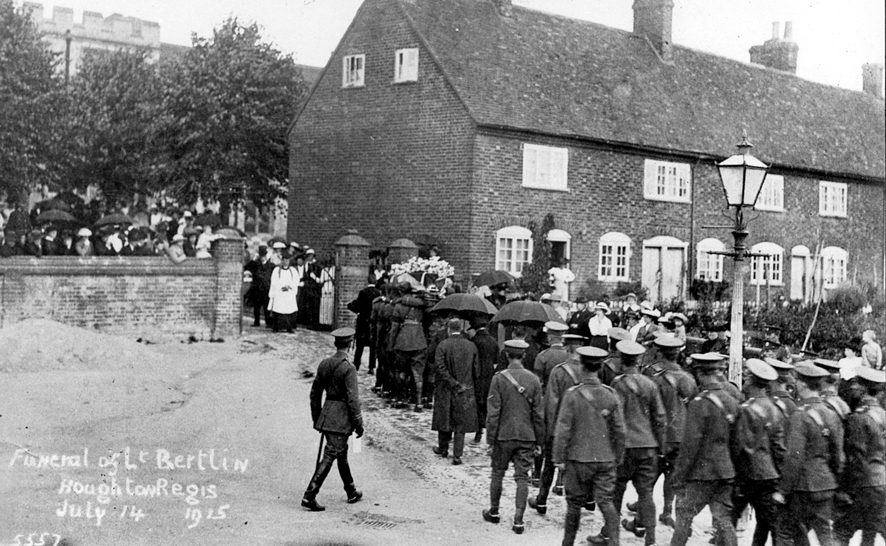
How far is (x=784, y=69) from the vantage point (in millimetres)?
36219

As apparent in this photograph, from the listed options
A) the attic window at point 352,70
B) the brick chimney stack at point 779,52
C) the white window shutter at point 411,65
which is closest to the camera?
the white window shutter at point 411,65

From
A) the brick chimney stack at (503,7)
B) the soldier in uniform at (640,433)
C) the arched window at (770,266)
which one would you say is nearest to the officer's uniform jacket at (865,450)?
the soldier in uniform at (640,433)

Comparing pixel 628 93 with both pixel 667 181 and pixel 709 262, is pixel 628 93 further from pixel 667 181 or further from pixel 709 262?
pixel 709 262

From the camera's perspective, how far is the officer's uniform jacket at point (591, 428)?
7.94 meters

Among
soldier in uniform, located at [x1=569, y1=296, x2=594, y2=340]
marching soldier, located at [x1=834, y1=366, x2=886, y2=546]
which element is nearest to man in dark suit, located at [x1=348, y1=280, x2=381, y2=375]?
soldier in uniform, located at [x1=569, y1=296, x2=594, y2=340]

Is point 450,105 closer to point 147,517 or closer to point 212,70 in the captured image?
point 212,70

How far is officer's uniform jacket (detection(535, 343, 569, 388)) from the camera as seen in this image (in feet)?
32.8

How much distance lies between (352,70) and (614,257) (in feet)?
32.6

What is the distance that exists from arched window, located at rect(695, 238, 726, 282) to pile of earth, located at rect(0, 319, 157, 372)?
19344 mm

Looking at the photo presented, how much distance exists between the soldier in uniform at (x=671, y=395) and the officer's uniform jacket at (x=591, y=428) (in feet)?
2.96

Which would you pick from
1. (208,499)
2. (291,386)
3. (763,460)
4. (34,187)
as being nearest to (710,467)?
(763,460)

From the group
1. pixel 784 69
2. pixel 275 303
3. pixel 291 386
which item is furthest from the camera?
pixel 784 69

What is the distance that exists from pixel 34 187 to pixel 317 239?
11588mm

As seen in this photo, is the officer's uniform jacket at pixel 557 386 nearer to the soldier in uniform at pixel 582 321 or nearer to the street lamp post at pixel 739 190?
the street lamp post at pixel 739 190
